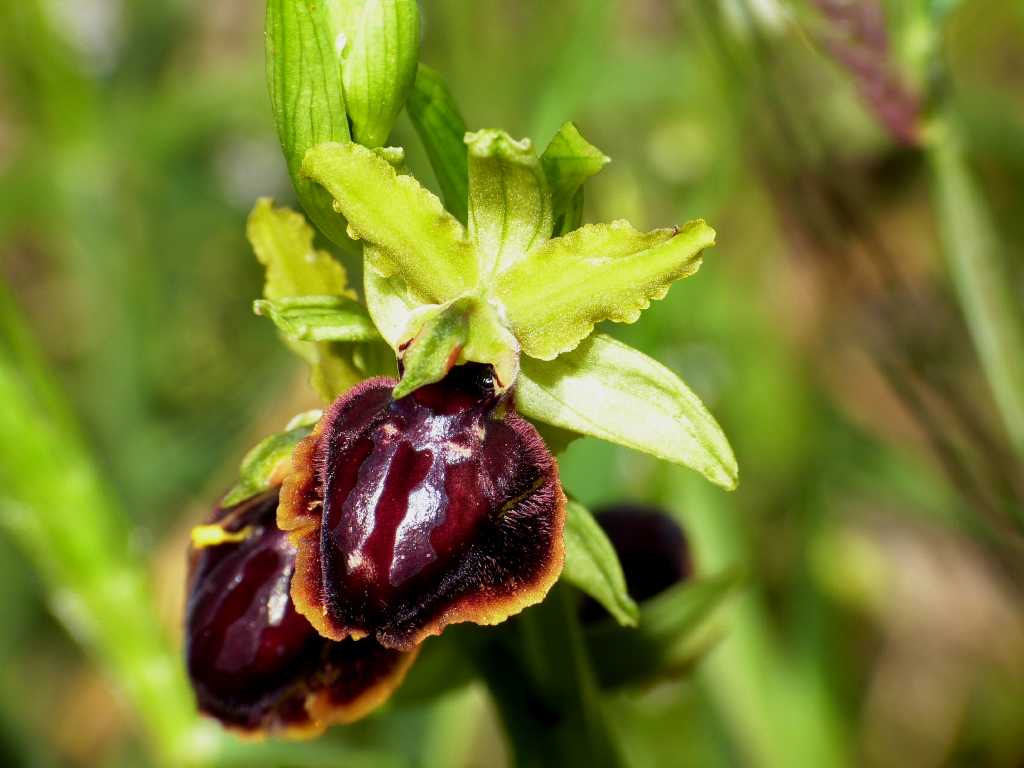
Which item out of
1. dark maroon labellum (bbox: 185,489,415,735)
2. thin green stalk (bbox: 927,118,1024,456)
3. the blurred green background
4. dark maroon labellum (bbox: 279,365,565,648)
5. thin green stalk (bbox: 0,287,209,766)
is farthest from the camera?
the blurred green background

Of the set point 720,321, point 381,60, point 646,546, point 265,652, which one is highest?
point 381,60

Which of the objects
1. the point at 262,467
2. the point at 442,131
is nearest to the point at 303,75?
the point at 442,131

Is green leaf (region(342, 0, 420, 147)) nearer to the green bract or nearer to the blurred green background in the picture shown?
the green bract

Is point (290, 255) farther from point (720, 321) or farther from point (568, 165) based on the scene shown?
point (720, 321)

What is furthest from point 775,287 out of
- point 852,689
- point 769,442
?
point 852,689

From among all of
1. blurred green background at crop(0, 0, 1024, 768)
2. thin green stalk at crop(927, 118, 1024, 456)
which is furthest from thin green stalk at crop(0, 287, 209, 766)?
thin green stalk at crop(927, 118, 1024, 456)

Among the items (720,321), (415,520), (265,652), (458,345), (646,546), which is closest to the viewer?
(415,520)

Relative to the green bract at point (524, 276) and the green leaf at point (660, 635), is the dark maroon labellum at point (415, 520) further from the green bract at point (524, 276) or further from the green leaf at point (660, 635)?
the green leaf at point (660, 635)

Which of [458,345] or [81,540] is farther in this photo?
[81,540]
